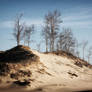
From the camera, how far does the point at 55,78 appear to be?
14.4 metres

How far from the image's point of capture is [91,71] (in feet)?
64.7

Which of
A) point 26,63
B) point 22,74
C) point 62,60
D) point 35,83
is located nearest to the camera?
point 35,83

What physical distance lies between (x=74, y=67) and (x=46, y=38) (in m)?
16.9

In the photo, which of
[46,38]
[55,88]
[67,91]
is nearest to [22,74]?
[55,88]

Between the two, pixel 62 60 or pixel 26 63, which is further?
pixel 62 60

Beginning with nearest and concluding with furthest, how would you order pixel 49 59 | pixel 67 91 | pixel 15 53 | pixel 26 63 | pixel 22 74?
1. pixel 67 91
2. pixel 22 74
3. pixel 26 63
4. pixel 15 53
5. pixel 49 59

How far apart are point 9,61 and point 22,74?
228 cm

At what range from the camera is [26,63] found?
14898mm

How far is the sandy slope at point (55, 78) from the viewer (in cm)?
1167

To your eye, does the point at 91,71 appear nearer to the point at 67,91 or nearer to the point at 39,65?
the point at 39,65

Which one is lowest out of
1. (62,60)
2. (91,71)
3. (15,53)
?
(91,71)

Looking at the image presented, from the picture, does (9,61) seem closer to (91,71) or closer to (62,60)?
(62,60)

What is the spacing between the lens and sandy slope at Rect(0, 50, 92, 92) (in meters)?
11.7

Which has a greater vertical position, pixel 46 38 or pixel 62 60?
pixel 46 38
